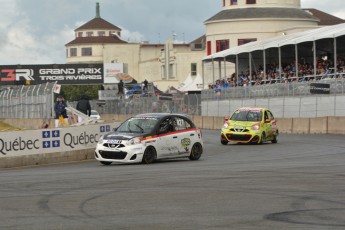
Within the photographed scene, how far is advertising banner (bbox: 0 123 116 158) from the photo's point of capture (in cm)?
2580

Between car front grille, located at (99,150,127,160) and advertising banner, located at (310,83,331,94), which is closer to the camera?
car front grille, located at (99,150,127,160)

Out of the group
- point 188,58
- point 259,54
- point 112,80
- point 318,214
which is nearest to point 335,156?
point 318,214

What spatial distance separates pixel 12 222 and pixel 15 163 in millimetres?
13599

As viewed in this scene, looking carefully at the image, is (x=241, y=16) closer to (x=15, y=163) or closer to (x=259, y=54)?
(x=259, y=54)

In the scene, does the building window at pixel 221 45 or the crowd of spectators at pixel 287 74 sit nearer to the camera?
the crowd of spectators at pixel 287 74

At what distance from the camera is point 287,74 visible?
5647cm

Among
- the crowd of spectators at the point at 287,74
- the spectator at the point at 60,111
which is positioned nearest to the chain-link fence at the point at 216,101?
the crowd of spectators at the point at 287,74

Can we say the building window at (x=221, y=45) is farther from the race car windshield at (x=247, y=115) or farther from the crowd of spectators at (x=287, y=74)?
the race car windshield at (x=247, y=115)

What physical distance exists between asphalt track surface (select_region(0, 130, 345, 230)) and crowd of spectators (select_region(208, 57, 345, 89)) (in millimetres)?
25807

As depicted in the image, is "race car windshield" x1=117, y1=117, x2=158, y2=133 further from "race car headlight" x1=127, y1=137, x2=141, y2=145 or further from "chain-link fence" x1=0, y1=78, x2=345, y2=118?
"chain-link fence" x1=0, y1=78, x2=345, y2=118

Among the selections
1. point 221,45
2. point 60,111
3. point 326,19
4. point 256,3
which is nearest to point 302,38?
point 60,111

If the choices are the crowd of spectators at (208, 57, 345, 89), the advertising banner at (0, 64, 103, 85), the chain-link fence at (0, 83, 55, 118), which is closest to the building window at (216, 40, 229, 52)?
the advertising banner at (0, 64, 103, 85)

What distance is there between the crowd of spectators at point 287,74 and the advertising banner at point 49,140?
63.2 feet

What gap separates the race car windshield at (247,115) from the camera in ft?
118
